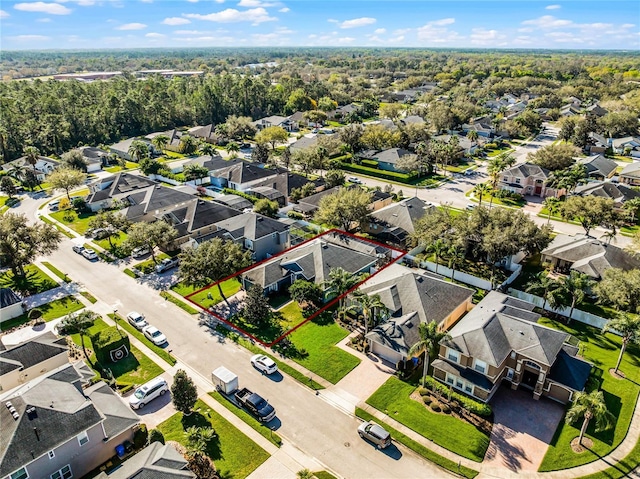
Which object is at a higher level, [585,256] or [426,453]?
[585,256]

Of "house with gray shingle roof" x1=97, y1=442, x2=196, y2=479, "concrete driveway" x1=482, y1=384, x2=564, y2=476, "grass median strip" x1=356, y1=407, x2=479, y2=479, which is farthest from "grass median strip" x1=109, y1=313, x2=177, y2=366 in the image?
"concrete driveway" x1=482, y1=384, x2=564, y2=476

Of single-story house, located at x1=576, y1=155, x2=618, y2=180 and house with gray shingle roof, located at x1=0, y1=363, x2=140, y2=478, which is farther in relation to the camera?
single-story house, located at x1=576, y1=155, x2=618, y2=180

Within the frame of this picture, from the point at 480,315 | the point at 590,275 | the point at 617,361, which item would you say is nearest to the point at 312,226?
the point at 480,315

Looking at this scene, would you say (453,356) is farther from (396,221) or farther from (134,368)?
(396,221)

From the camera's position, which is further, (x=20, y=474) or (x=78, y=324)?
(x=78, y=324)

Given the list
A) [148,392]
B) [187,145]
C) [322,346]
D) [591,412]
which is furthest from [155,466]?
[187,145]

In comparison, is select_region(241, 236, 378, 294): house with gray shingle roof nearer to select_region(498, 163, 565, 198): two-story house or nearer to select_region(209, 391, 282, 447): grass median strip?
select_region(209, 391, 282, 447): grass median strip

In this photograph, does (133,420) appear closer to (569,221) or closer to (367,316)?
(367,316)
